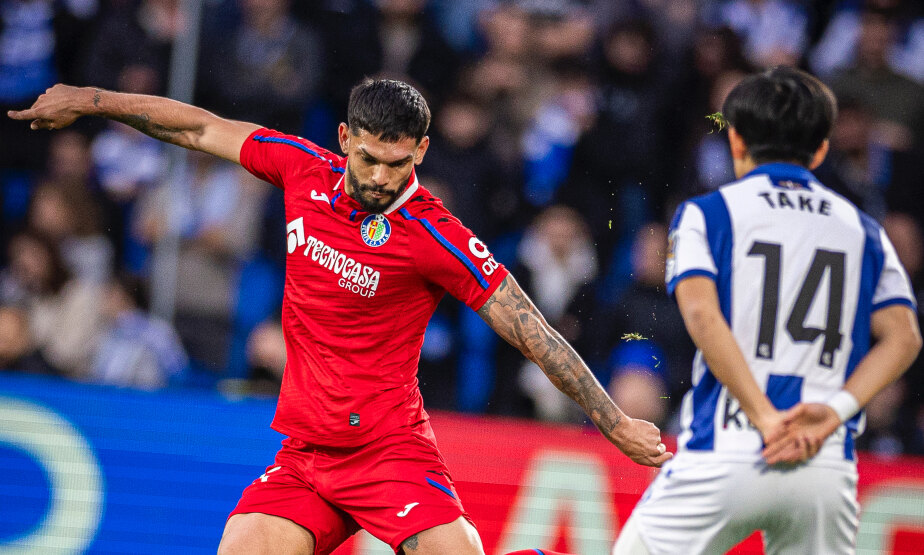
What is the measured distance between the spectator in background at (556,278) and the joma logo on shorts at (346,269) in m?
1.55

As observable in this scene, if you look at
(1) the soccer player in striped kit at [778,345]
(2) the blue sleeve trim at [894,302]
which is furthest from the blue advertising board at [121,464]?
(2) the blue sleeve trim at [894,302]

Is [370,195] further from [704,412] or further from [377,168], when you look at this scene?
[704,412]

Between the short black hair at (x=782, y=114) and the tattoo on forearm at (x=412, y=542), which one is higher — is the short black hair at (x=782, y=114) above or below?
above

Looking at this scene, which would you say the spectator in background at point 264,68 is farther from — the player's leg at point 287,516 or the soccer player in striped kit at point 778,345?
the soccer player in striped kit at point 778,345

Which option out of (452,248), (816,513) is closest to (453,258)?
(452,248)

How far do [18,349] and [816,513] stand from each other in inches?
169

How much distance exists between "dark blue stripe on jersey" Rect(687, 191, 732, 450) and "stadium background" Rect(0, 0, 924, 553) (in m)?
1.84

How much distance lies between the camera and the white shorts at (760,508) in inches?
96.1

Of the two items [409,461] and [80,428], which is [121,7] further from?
[409,461]

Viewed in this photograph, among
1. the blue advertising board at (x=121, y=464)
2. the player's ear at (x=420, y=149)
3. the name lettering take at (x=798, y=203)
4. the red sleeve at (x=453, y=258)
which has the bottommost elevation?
the blue advertising board at (x=121, y=464)

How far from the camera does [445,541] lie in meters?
3.16

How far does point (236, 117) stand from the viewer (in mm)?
5273

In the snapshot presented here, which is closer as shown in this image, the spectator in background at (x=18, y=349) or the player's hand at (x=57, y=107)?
the player's hand at (x=57, y=107)

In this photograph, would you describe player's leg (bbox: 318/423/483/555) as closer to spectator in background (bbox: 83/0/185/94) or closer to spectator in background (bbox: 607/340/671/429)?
spectator in background (bbox: 607/340/671/429)
